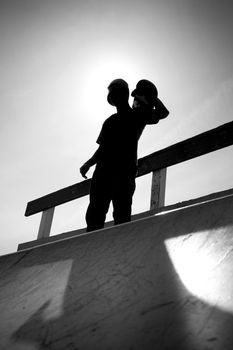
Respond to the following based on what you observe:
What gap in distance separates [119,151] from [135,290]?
210cm

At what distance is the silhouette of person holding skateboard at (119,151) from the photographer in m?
2.93

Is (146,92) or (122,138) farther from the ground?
(146,92)

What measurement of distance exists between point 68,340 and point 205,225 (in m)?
0.68

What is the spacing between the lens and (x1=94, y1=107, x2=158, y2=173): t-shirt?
307 cm

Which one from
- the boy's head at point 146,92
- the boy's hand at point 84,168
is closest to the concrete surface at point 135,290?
the boy's hand at point 84,168

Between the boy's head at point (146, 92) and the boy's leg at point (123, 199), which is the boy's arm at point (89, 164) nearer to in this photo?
the boy's leg at point (123, 199)

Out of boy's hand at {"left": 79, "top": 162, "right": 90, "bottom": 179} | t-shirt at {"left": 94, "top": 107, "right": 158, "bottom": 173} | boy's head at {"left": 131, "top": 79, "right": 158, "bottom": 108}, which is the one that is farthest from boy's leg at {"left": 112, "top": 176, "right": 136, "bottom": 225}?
boy's head at {"left": 131, "top": 79, "right": 158, "bottom": 108}

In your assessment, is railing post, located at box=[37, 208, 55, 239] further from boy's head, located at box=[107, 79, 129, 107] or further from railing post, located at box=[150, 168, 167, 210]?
boy's head, located at box=[107, 79, 129, 107]

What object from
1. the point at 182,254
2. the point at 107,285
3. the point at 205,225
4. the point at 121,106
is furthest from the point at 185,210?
the point at 121,106

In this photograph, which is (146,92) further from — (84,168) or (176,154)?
(84,168)

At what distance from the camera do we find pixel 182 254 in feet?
3.96

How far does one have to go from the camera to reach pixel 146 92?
3316 millimetres

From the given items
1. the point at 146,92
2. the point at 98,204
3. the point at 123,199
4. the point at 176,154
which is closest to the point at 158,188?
the point at 176,154

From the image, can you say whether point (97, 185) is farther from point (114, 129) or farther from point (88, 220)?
point (114, 129)
